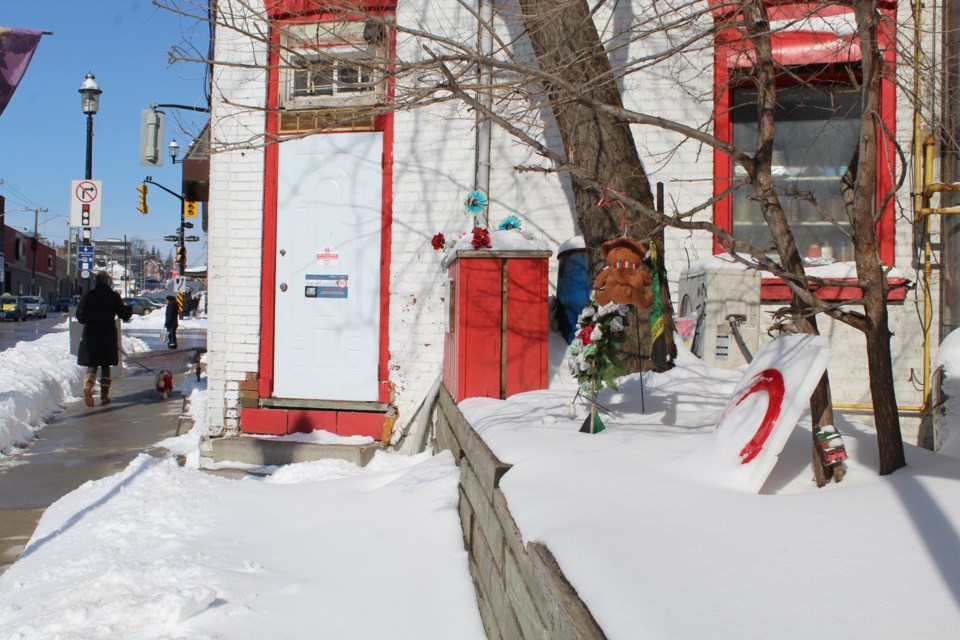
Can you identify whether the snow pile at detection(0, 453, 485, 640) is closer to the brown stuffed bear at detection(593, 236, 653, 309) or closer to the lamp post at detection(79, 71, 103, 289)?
the brown stuffed bear at detection(593, 236, 653, 309)

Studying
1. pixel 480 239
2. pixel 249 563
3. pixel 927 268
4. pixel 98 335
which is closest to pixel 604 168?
pixel 480 239

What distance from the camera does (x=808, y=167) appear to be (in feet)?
24.1

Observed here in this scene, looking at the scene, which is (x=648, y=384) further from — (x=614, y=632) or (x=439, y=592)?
(x=614, y=632)

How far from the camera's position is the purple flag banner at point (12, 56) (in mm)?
7457

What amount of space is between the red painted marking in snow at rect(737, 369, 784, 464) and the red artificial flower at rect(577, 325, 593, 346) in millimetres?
1050

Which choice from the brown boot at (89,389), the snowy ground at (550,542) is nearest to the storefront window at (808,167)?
the snowy ground at (550,542)

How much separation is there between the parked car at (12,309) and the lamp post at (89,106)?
34199 mm

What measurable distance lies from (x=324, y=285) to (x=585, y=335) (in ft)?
13.3

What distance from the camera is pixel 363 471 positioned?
21.6 feet

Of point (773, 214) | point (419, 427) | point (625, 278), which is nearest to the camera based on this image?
point (773, 214)

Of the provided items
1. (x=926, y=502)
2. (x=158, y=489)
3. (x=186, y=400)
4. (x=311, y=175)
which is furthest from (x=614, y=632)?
(x=186, y=400)

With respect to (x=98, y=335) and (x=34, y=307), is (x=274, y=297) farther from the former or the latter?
(x=34, y=307)

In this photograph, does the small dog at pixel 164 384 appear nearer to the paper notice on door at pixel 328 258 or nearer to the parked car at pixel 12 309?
the paper notice on door at pixel 328 258

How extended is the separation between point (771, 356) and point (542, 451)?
3.39 feet
